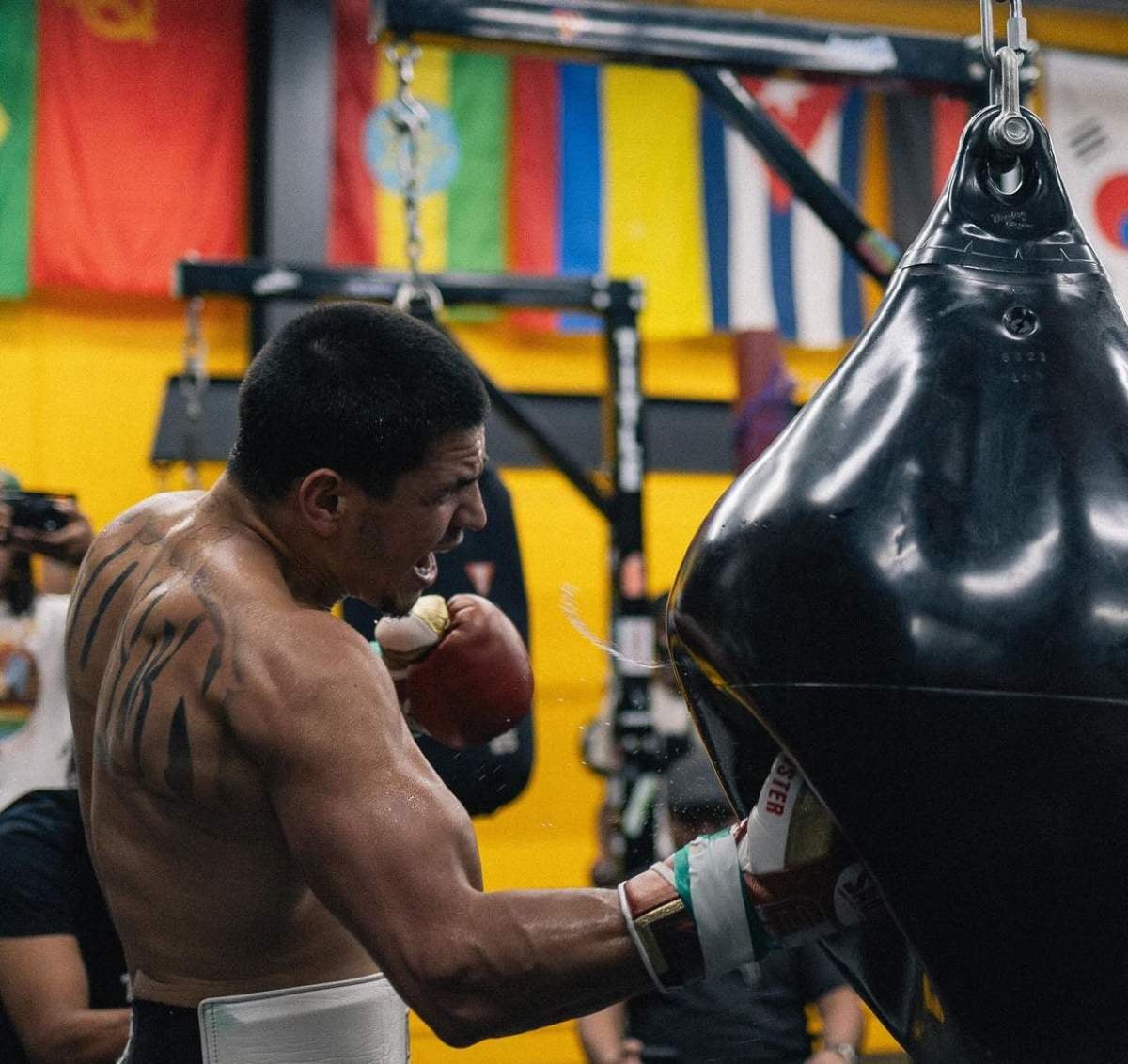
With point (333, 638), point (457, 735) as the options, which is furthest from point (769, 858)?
point (457, 735)

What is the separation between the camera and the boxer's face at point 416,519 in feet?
5.29

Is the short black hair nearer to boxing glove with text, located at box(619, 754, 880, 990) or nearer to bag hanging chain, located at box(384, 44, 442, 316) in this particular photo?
boxing glove with text, located at box(619, 754, 880, 990)

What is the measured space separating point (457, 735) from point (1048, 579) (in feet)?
3.50

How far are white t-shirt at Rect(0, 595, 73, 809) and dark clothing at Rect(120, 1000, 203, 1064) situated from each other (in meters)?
1.69

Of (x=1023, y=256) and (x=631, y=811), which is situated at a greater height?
(x=1023, y=256)

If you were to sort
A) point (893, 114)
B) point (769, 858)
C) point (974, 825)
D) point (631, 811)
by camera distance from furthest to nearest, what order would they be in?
point (893, 114) < point (631, 811) < point (769, 858) < point (974, 825)

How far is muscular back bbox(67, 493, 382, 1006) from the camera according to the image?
1.50 m

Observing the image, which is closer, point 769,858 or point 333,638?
point 769,858

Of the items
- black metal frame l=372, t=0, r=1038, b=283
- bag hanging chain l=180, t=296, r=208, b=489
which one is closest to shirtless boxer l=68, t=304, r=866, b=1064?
black metal frame l=372, t=0, r=1038, b=283

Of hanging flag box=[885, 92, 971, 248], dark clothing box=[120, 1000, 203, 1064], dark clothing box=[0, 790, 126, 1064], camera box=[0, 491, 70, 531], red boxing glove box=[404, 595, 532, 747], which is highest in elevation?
hanging flag box=[885, 92, 971, 248]

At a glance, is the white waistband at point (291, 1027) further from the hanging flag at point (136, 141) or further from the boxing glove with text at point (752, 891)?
the hanging flag at point (136, 141)

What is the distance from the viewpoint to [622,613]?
3.55m

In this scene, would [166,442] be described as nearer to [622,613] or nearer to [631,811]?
[622,613]

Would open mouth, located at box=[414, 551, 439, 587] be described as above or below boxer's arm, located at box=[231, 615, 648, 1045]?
above
